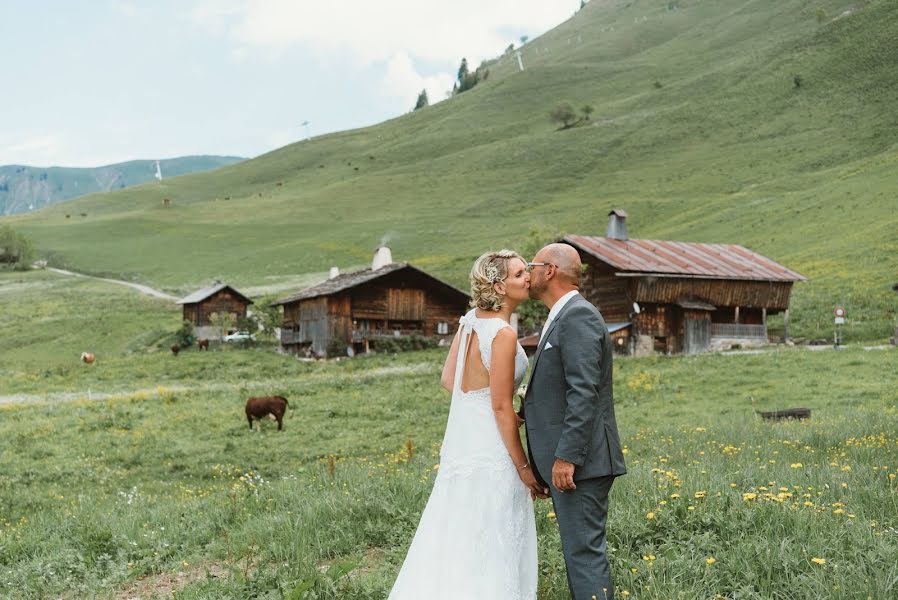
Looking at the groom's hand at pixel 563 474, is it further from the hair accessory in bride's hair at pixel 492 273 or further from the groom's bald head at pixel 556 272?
the hair accessory in bride's hair at pixel 492 273

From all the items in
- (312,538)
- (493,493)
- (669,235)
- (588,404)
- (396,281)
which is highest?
(669,235)

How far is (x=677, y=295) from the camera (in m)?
44.7

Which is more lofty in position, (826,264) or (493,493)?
(826,264)

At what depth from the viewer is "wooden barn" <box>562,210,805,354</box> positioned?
4422 cm

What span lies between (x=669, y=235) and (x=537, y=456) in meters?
73.4

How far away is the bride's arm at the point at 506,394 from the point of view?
5656 millimetres

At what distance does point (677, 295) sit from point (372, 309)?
19280 millimetres

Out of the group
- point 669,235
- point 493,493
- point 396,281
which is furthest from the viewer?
point 669,235

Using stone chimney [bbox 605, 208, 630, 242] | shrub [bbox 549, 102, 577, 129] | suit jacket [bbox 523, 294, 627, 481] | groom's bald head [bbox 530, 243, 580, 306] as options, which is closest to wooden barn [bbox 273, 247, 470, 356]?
stone chimney [bbox 605, 208, 630, 242]

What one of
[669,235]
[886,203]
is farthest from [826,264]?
[669,235]

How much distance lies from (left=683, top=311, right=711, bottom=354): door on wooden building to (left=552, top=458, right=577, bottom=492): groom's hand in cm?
4107

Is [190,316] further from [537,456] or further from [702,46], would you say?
[702,46]

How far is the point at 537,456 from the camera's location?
18.0ft

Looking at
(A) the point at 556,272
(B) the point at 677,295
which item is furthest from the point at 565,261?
(B) the point at 677,295
